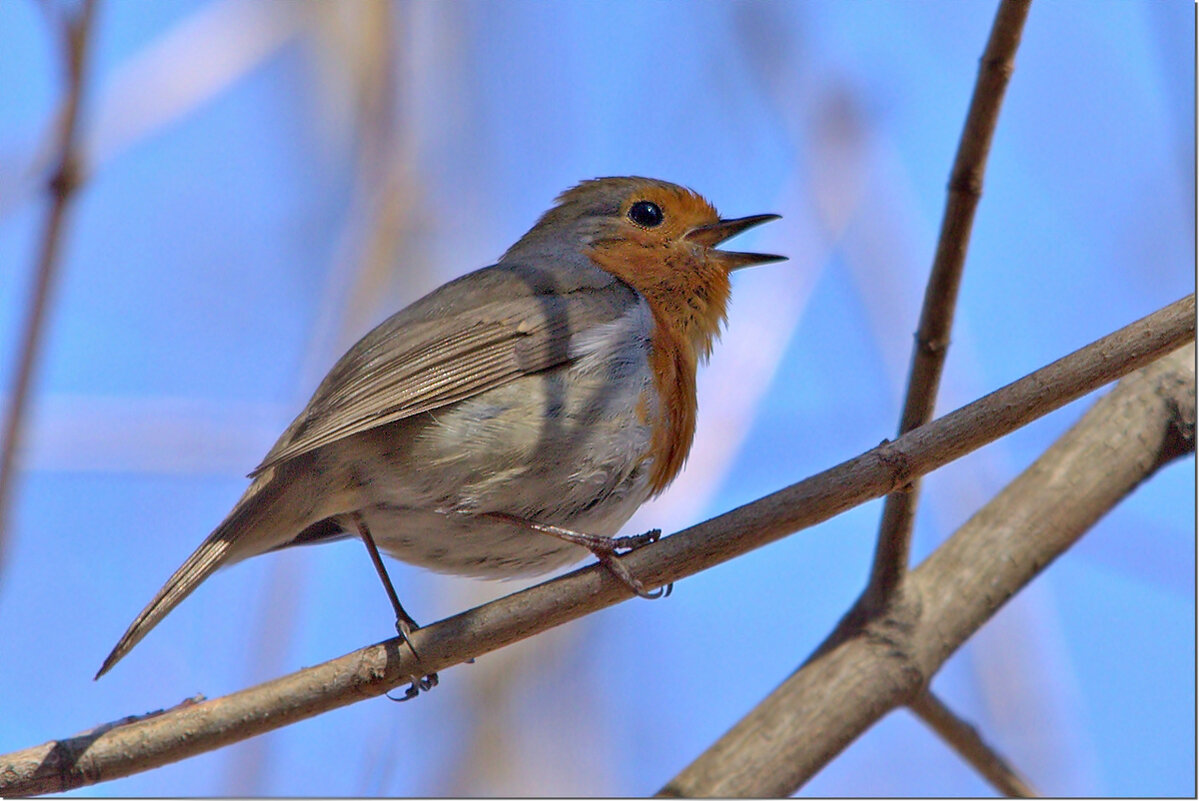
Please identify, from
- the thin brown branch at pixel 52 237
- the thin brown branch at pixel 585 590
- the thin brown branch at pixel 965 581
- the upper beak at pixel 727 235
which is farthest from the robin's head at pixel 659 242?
the thin brown branch at pixel 52 237

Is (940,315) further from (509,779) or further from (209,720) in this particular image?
(509,779)

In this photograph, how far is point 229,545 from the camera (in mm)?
3355

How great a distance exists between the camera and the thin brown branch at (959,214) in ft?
9.88

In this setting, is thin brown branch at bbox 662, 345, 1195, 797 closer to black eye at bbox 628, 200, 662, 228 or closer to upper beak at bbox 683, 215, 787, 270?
upper beak at bbox 683, 215, 787, 270

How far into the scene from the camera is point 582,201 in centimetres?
466

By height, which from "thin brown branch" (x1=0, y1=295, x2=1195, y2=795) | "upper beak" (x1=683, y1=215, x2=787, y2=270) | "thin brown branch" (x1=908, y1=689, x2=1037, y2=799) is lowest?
"thin brown branch" (x1=908, y1=689, x2=1037, y2=799)

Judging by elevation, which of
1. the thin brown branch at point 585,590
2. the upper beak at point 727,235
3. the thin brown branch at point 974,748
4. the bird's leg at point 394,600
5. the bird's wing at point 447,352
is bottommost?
the thin brown branch at point 974,748

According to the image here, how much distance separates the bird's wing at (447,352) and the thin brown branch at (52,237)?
62.3 inches

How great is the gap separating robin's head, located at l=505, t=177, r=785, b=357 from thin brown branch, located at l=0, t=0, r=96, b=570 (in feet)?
8.06

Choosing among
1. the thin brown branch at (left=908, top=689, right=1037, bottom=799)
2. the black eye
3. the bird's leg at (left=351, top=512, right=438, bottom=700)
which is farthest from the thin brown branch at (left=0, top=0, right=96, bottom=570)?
the black eye

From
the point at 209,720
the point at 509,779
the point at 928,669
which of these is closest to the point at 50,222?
the point at 209,720

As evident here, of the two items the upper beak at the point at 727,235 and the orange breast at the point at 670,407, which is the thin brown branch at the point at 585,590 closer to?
the orange breast at the point at 670,407

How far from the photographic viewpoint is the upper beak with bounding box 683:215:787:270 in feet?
13.6

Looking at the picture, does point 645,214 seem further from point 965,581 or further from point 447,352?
point 965,581
